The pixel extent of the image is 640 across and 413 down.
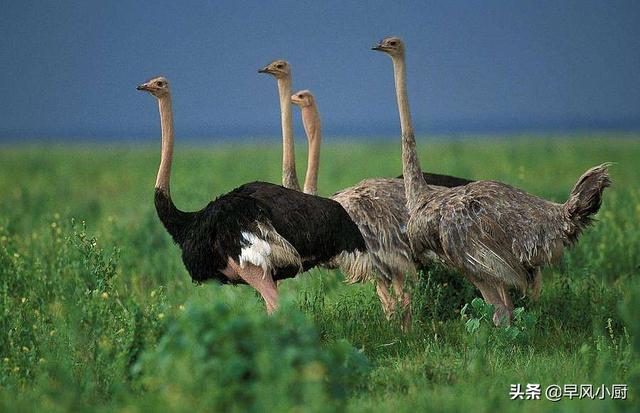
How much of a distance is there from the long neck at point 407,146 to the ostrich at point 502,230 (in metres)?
0.44

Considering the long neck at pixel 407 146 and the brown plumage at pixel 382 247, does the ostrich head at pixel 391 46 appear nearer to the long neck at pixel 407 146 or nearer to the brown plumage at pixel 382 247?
the long neck at pixel 407 146

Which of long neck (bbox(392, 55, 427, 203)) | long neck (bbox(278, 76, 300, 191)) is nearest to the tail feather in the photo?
long neck (bbox(392, 55, 427, 203))

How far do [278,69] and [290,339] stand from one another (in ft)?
13.7

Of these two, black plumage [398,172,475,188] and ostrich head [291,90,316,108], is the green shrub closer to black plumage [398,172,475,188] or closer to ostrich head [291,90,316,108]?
black plumage [398,172,475,188]

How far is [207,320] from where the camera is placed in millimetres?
4699

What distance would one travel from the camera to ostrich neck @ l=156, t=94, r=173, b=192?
24.4 feet

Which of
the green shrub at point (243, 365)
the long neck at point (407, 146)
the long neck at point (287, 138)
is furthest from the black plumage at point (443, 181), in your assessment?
the green shrub at point (243, 365)

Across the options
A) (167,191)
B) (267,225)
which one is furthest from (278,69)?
(267,225)

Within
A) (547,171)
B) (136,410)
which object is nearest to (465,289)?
(136,410)

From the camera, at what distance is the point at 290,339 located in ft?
15.5

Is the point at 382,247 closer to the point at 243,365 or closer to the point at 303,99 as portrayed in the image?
the point at 303,99

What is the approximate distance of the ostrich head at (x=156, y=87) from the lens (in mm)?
7675

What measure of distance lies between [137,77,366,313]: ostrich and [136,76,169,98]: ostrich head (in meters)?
1.14

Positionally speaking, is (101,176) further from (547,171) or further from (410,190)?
(410,190)
